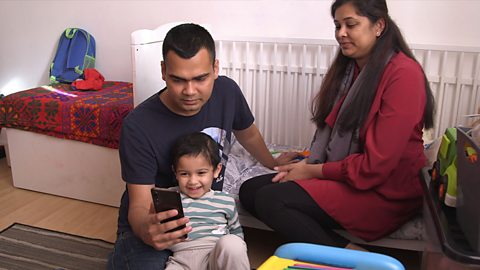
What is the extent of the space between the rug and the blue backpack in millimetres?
1005

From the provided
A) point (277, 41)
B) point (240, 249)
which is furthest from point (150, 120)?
point (277, 41)

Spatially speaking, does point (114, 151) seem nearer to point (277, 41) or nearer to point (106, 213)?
point (106, 213)

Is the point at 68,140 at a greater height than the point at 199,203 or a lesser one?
lesser

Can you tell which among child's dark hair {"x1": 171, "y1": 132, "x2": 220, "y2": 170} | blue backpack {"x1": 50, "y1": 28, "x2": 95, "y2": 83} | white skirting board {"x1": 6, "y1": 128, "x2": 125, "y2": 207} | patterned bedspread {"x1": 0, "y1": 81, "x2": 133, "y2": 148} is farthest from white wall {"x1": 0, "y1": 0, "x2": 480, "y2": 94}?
child's dark hair {"x1": 171, "y1": 132, "x2": 220, "y2": 170}

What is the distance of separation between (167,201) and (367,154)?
629mm

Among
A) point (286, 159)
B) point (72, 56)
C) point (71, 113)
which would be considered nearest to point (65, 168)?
point (71, 113)

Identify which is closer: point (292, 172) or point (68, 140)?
point (292, 172)

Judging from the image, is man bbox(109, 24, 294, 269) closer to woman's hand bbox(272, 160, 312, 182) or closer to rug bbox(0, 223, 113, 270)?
woman's hand bbox(272, 160, 312, 182)

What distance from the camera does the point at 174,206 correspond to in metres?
1.14

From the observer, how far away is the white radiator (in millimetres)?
2078

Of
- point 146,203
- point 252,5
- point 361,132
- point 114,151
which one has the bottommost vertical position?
point 114,151

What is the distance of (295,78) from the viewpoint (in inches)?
91.0

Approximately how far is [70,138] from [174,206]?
54.2 inches

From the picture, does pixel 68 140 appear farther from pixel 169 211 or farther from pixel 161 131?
pixel 169 211
